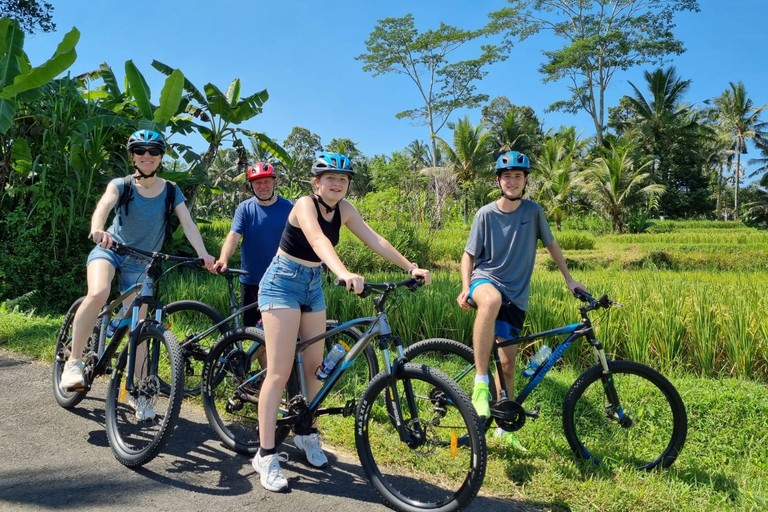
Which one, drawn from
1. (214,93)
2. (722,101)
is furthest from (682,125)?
(214,93)

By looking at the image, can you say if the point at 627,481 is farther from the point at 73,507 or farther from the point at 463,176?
the point at 463,176

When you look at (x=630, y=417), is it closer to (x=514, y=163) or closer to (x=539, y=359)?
(x=539, y=359)

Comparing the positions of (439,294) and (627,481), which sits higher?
(439,294)

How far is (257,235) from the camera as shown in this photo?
4.37 meters

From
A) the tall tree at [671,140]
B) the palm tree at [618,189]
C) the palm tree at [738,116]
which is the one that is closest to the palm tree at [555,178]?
the palm tree at [618,189]

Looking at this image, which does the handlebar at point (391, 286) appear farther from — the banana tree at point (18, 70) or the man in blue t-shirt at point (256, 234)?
the banana tree at point (18, 70)

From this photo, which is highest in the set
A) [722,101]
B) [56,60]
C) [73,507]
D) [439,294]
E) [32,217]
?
[722,101]

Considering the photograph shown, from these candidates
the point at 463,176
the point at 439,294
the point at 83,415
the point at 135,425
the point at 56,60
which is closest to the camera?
the point at 135,425

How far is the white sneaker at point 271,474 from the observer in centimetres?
284

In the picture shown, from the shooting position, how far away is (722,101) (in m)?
44.6

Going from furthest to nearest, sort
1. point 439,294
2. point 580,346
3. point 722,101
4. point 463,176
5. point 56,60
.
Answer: point 722,101 → point 463,176 → point 56,60 → point 439,294 → point 580,346

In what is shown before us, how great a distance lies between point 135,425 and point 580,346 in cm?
395

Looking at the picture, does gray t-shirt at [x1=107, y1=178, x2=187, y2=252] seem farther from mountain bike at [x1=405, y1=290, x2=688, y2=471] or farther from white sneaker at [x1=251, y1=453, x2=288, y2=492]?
mountain bike at [x1=405, y1=290, x2=688, y2=471]

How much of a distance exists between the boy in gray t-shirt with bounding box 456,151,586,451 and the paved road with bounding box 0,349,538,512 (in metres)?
1.12
